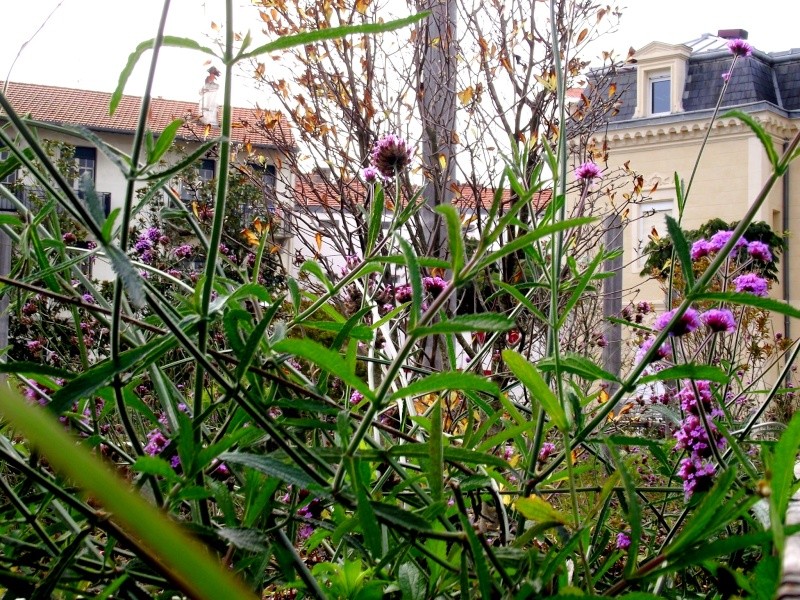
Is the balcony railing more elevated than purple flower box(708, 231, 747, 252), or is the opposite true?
the balcony railing

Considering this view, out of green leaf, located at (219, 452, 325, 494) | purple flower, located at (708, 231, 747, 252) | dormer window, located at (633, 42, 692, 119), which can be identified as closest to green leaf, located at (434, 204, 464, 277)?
green leaf, located at (219, 452, 325, 494)

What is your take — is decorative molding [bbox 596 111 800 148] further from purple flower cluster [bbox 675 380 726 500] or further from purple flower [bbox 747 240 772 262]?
purple flower cluster [bbox 675 380 726 500]

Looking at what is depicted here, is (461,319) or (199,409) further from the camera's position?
(199,409)

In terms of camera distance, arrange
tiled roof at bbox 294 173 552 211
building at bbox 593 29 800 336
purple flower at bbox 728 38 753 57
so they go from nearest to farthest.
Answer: purple flower at bbox 728 38 753 57, tiled roof at bbox 294 173 552 211, building at bbox 593 29 800 336

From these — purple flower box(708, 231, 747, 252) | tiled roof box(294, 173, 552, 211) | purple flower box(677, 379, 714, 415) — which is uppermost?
tiled roof box(294, 173, 552, 211)

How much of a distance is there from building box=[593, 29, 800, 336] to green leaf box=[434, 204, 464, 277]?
1313 centimetres

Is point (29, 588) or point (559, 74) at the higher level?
point (559, 74)

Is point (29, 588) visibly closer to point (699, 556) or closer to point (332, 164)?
point (699, 556)

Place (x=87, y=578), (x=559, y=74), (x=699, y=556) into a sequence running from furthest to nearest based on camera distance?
(x=559, y=74)
(x=87, y=578)
(x=699, y=556)

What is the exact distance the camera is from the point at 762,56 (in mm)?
15172

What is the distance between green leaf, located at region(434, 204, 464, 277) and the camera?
364 millimetres

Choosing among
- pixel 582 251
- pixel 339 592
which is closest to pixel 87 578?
pixel 339 592

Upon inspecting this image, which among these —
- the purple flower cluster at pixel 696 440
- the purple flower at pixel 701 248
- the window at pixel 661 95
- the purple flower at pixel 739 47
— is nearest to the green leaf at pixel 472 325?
the purple flower cluster at pixel 696 440

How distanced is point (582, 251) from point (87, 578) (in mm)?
3037
